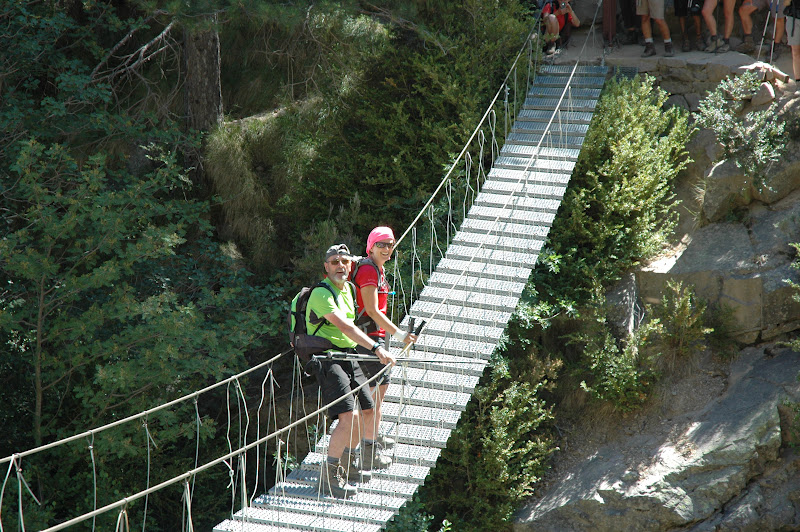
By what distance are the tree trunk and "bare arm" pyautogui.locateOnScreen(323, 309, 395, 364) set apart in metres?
4.35

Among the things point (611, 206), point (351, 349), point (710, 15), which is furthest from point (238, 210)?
point (710, 15)

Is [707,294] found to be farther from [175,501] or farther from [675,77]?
[175,501]

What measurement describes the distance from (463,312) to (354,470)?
62.6 inches

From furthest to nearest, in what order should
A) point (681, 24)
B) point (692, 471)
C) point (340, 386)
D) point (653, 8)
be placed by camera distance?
1. point (681, 24)
2. point (653, 8)
3. point (692, 471)
4. point (340, 386)

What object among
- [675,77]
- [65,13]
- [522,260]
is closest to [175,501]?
[522,260]

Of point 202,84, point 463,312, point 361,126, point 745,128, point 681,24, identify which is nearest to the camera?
point 463,312

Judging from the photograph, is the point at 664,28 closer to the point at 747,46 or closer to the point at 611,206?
the point at 747,46

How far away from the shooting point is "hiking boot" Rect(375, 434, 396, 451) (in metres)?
5.59

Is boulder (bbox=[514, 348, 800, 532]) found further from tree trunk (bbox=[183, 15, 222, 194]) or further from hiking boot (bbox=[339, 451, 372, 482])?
tree trunk (bbox=[183, 15, 222, 194])

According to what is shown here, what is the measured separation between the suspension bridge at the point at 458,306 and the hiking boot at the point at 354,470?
2.3 inches

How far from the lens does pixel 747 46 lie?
9.17 metres

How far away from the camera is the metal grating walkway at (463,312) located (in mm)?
5230

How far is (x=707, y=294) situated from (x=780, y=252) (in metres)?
0.69

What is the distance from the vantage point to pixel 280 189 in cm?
910
